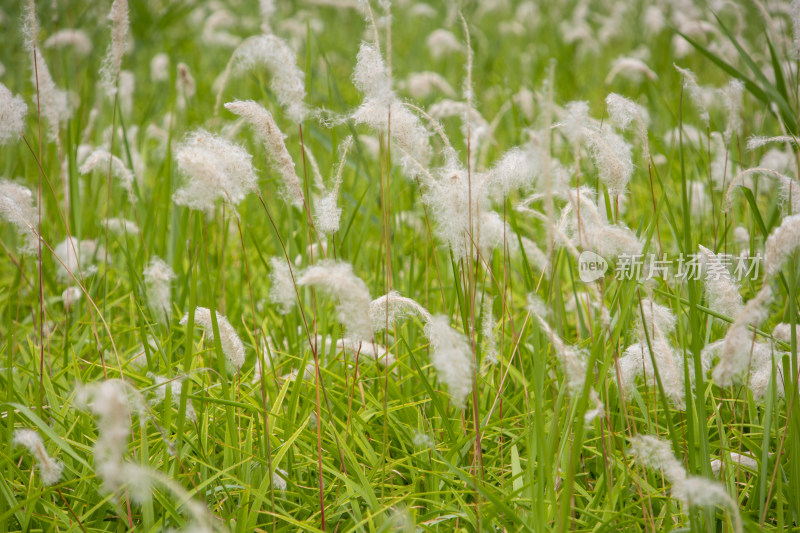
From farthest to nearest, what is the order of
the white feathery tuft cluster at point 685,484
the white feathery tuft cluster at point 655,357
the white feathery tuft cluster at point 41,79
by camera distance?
the white feathery tuft cluster at point 41,79 → the white feathery tuft cluster at point 655,357 → the white feathery tuft cluster at point 685,484

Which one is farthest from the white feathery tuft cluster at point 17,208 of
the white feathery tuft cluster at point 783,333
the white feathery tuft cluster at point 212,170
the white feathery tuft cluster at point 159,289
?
the white feathery tuft cluster at point 783,333

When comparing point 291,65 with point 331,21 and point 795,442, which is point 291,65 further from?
point 331,21

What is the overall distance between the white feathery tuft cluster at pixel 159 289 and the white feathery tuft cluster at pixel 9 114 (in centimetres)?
45

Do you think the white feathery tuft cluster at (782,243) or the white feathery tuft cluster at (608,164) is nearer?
the white feathery tuft cluster at (782,243)

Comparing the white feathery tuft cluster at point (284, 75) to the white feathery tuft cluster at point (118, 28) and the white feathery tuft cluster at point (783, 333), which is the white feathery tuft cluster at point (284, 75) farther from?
the white feathery tuft cluster at point (783, 333)

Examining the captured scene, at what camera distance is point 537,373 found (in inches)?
41.8

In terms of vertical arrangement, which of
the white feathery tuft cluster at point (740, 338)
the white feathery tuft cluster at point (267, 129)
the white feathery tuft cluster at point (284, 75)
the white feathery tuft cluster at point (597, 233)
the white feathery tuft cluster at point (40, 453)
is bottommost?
the white feathery tuft cluster at point (40, 453)

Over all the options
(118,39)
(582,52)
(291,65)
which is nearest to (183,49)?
(582,52)

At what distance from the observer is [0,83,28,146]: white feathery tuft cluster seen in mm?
1236

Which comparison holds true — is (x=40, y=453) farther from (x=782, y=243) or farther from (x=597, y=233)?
(x=782, y=243)

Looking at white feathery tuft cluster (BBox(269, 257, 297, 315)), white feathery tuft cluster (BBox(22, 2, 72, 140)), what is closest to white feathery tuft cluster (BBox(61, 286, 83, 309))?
white feathery tuft cluster (BBox(22, 2, 72, 140))

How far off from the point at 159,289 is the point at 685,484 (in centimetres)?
128

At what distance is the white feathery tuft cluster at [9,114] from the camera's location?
1.24m

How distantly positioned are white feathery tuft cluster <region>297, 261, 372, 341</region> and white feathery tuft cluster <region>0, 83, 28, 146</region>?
2.51ft
